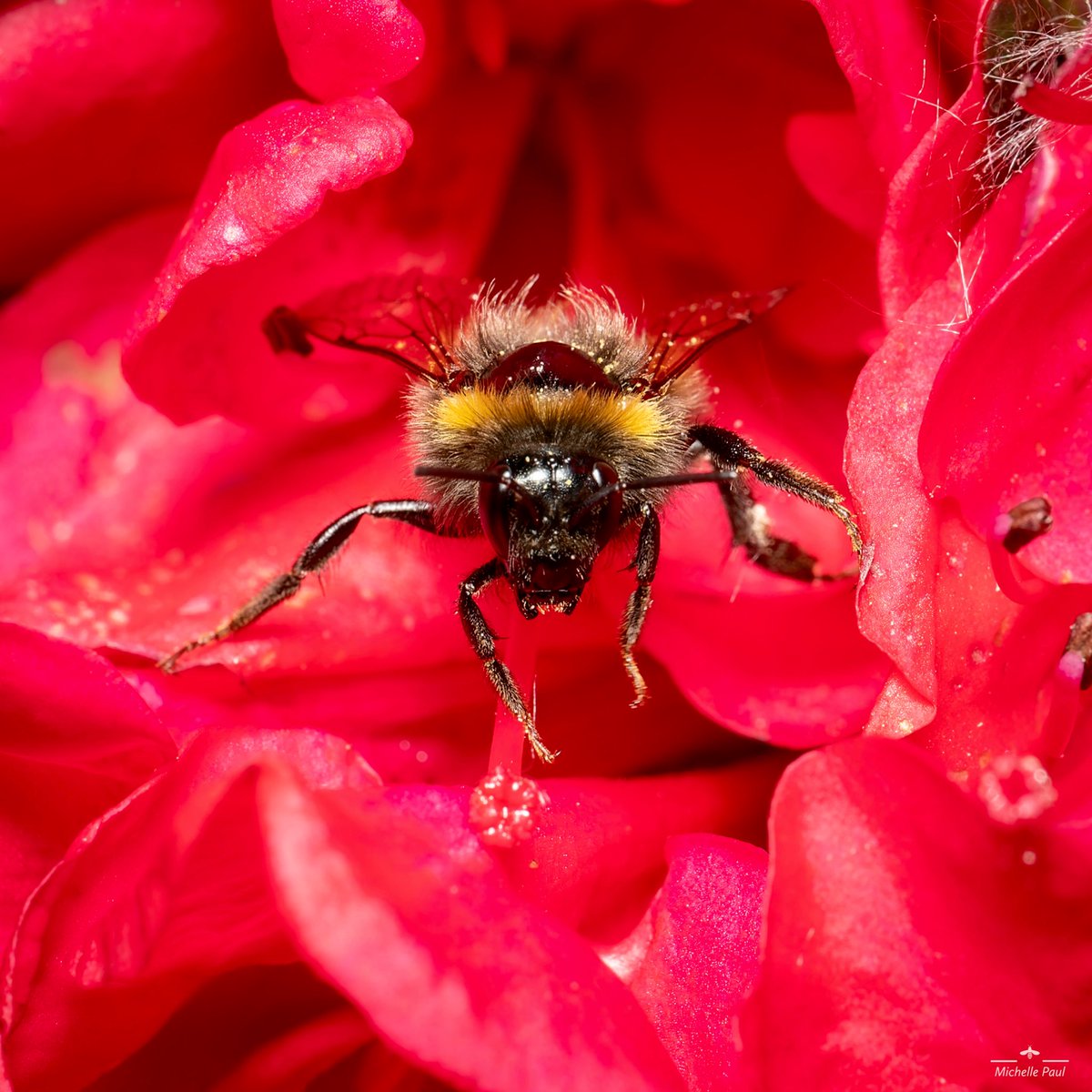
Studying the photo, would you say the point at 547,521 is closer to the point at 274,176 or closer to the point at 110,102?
the point at 274,176

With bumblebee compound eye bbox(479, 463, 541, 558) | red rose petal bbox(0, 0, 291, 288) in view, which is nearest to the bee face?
bumblebee compound eye bbox(479, 463, 541, 558)

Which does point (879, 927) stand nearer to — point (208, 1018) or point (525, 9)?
point (208, 1018)

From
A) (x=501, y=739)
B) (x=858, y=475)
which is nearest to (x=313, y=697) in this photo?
(x=501, y=739)

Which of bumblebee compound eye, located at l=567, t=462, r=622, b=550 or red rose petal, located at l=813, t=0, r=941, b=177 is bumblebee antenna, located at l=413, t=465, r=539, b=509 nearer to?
bumblebee compound eye, located at l=567, t=462, r=622, b=550

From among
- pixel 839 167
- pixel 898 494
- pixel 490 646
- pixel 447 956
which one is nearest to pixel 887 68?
pixel 839 167

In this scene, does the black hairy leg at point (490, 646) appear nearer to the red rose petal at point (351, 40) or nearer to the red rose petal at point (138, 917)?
the red rose petal at point (138, 917)
